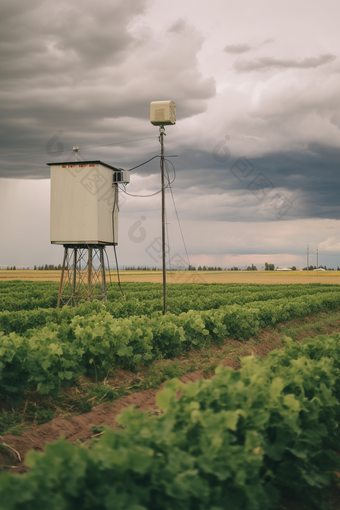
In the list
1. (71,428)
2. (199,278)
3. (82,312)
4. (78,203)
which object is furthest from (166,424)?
(199,278)

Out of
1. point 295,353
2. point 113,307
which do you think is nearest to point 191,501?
point 295,353

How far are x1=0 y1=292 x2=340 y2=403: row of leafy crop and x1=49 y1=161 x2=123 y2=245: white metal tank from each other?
7838 millimetres

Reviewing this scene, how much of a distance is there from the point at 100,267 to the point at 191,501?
16988mm

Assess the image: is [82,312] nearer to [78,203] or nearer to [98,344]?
[78,203]

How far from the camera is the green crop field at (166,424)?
9.00 ft

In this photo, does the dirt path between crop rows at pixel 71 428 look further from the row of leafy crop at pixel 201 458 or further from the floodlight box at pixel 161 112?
the floodlight box at pixel 161 112

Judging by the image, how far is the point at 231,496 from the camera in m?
3.11

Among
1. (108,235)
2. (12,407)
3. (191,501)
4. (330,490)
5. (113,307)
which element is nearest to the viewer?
(191,501)

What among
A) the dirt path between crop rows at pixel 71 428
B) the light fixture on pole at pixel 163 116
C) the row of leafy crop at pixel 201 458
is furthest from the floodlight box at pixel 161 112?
the row of leafy crop at pixel 201 458

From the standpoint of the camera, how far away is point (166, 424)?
328 centimetres

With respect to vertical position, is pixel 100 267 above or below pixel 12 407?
above

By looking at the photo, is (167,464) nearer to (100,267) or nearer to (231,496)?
Answer: (231,496)

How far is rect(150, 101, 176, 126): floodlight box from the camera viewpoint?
14.0 m

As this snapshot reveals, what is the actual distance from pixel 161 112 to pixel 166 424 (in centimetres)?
1232
